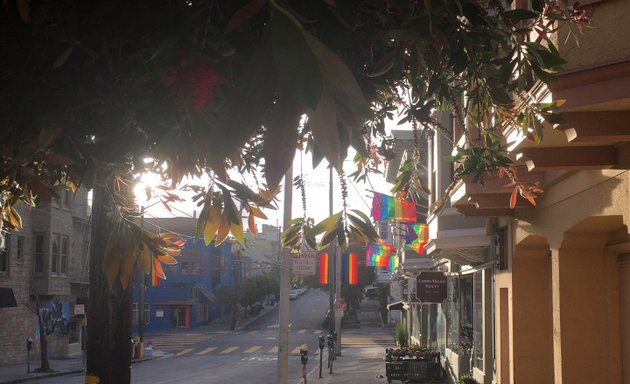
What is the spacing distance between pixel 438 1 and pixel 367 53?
1.34 ft

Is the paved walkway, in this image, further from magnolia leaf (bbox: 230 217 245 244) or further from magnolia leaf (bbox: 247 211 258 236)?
magnolia leaf (bbox: 230 217 245 244)

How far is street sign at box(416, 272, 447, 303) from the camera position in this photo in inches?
733

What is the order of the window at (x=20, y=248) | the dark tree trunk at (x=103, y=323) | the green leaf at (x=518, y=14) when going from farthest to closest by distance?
the window at (x=20, y=248)
the dark tree trunk at (x=103, y=323)
the green leaf at (x=518, y=14)

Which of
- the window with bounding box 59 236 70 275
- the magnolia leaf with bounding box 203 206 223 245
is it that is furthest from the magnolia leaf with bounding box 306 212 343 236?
the window with bounding box 59 236 70 275

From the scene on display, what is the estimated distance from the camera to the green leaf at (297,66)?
1.57 metres

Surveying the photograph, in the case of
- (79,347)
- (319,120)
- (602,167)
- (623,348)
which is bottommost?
(79,347)

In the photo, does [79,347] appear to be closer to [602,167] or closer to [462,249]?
[462,249]

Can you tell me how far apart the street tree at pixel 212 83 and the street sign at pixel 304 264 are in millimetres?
14901

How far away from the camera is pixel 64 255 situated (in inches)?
1458

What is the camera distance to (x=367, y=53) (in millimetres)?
3207

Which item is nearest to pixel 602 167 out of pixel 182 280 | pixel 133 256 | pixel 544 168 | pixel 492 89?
pixel 544 168

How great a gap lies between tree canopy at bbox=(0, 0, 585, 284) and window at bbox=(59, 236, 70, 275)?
34012 millimetres

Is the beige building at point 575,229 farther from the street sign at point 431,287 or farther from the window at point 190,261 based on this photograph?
the window at point 190,261

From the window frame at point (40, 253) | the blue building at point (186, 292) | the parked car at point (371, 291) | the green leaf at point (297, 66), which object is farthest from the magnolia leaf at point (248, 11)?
the parked car at point (371, 291)
